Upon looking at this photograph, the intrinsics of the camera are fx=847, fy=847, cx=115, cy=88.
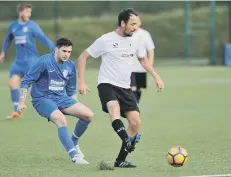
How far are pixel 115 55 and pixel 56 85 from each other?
818 mm

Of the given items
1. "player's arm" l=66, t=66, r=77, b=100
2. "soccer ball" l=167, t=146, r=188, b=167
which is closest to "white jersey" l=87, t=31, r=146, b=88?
"player's arm" l=66, t=66, r=77, b=100

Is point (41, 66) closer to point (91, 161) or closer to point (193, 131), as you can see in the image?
point (91, 161)

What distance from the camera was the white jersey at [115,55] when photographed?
9.63m

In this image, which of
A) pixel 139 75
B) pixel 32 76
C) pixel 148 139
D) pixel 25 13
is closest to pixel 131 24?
pixel 32 76

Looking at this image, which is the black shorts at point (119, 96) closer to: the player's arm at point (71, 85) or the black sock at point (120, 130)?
the black sock at point (120, 130)

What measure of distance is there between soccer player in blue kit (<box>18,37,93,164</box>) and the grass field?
0.57 metres

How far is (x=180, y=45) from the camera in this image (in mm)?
31312

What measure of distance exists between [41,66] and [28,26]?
5629 millimetres

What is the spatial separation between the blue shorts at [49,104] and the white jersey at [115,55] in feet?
1.73

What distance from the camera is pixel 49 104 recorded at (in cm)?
977

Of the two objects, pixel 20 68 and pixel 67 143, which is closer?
pixel 67 143

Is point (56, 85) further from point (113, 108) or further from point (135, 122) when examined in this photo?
point (135, 122)

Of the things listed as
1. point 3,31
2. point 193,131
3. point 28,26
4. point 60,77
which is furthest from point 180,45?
point 60,77

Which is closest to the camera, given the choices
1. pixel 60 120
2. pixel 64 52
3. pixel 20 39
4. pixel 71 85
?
pixel 60 120
